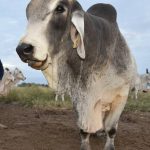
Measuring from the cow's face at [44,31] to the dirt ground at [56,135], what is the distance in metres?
2.15

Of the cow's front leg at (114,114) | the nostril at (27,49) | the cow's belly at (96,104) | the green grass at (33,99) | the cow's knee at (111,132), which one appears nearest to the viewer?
the nostril at (27,49)

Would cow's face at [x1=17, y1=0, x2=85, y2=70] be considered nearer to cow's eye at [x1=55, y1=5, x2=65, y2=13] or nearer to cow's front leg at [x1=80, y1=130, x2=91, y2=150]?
cow's eye at [x1=55, y1=5, x2=65, y2=13]

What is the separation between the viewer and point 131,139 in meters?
5.97

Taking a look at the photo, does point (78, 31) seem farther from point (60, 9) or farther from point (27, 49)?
point (27, 49)

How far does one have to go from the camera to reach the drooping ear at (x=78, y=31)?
359 centimetres

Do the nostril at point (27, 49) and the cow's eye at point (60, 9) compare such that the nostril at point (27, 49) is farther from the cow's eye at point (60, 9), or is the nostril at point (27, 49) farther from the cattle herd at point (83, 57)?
the cow's eye at point (60, 9)

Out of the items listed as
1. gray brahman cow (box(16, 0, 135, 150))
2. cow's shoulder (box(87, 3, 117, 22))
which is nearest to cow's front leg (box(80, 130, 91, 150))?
gray brahman cow (box(16, 0, 135, 150))

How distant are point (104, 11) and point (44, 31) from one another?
6.11ft

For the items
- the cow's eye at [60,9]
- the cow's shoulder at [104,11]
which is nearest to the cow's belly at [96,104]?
the cow's shoulder at [104,11]

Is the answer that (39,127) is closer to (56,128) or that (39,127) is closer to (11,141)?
(56,128)

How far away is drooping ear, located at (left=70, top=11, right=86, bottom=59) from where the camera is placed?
11.8 feet

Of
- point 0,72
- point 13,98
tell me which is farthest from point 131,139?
point 13,98

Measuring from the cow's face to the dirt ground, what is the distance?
2151 millimetres

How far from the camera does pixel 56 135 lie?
602 centimetres
